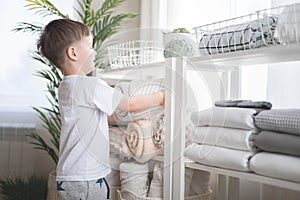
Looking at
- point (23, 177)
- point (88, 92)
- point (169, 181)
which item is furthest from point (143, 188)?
point (23, 177)

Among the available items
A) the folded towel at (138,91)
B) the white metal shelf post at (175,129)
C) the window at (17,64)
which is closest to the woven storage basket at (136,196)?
the white metal shelf post at (175,129)

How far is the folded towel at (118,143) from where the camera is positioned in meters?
1.48

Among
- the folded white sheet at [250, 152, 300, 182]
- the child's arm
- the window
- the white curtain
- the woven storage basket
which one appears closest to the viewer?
the folded white sheet at [250, 152, 300, 182]

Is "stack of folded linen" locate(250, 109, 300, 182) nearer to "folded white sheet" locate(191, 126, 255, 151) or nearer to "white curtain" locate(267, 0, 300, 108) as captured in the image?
"folded white sheet" locate(191, 126, 255, 151)

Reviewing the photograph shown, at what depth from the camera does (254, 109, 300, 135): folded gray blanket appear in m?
1.10

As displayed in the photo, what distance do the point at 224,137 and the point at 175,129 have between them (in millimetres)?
194

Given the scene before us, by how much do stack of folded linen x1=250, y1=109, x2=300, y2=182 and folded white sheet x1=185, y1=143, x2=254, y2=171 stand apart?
0.12 ft

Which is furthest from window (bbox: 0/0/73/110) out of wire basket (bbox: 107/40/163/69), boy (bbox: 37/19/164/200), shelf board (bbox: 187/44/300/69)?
shelf board (bbox: 187/44/300/69)

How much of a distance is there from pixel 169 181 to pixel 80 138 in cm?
36

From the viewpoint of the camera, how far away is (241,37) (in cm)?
131

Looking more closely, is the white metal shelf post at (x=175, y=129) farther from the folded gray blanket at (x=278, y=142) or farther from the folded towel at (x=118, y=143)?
the folded gray blanket at (x=278, y=142)

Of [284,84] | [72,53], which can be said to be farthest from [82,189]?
[284,84]

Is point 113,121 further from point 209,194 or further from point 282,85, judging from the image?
point 282,85

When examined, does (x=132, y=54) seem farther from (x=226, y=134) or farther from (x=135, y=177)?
(x=226, y=134)
